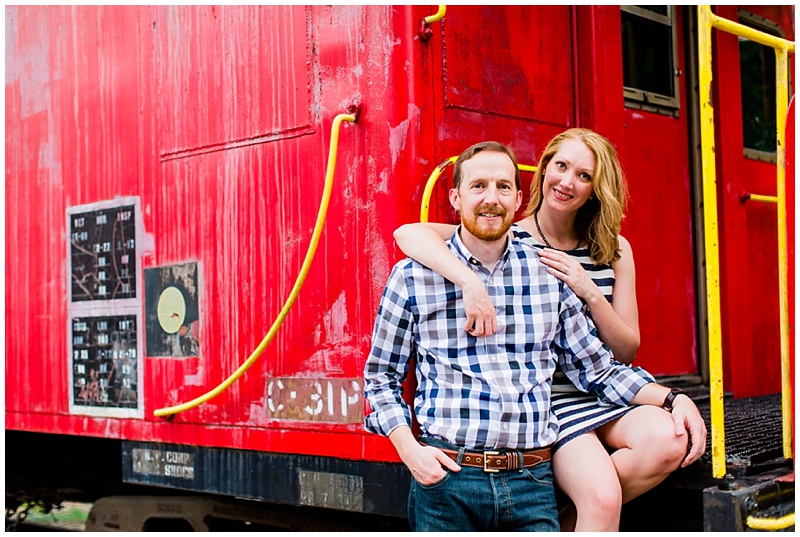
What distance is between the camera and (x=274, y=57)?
3.34 meters

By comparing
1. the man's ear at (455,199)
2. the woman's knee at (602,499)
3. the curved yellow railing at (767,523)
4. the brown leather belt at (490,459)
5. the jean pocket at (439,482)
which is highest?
the man's ear at (455,199)

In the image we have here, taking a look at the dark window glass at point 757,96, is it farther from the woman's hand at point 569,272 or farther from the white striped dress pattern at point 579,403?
the woman's hand at point 569,272

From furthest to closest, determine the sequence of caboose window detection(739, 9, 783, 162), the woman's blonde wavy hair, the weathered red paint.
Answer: caboose window detection(739, 9, 783, 162) → the weathered red paint → the woman's blonde wavy hair

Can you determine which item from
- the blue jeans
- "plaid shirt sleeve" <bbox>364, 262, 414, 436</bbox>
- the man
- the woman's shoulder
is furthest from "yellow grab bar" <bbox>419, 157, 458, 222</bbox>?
the blue jeans

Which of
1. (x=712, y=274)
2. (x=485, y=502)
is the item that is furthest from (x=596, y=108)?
(x=485, y=502)

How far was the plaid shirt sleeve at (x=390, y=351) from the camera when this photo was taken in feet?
8.23

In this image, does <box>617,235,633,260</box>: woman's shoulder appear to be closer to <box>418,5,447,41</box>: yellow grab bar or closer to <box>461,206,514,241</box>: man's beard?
<box>461,206,514,241</box>: man's beard

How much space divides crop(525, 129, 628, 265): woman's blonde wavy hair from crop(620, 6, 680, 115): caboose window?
1.06m

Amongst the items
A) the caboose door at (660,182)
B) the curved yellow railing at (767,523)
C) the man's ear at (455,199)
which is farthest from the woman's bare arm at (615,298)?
the caboose door at (660,182)

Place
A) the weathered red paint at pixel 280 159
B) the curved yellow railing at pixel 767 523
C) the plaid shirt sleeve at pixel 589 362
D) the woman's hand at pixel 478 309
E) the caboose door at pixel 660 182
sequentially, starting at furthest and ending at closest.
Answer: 1. the caboose door at pixel 660 182
2. the weathered red paint at pixel 280 159
3. the plaid shirt sleeve at pixel 589 362
4. the woman's hand at pixel 478 309
5. the curved yellow railing at pixel 767 523

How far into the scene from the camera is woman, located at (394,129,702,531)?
8.14 feet

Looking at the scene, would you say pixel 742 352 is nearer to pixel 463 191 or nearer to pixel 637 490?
pixel 637 490

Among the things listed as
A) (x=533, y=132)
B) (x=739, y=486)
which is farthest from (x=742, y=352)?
(x=739, y=486)

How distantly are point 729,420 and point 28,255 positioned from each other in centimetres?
323
